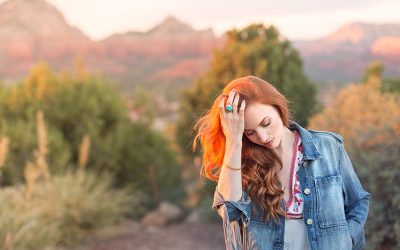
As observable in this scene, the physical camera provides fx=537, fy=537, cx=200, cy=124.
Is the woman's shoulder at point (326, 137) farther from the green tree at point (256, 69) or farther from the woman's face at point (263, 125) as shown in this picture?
the green tree at point (256, 69)

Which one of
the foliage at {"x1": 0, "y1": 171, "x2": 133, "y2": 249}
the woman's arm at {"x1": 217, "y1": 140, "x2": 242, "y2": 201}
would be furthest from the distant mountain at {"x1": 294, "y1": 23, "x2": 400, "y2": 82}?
the woman's arm at {"x1": 217, "y1": 140, "x2": 242, "y2": 201}

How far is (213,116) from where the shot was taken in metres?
2.28

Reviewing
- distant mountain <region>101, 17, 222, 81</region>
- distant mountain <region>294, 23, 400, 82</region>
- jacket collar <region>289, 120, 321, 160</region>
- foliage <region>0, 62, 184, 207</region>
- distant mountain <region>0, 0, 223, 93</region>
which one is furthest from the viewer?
distant mountain <region>101, 17, 222, 81</region>

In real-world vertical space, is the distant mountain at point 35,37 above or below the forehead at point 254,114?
above

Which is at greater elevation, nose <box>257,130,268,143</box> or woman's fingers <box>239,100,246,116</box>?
woman's fingers <box>239,100,246,116</box>

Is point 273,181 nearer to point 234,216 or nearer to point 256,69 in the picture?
point 234,216

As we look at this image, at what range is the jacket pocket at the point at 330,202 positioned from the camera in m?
2.24

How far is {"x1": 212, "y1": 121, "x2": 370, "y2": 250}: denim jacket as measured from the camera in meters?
2.23

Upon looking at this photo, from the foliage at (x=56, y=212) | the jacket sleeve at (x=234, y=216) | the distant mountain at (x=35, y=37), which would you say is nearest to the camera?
the jacket sleeve at (x=234, y=216)

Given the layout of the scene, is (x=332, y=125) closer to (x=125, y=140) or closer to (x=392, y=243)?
(x=392, y=243)

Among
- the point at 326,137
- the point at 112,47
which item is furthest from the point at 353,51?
the point at 326,137

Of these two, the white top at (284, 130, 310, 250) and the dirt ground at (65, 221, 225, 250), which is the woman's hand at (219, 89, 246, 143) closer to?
the white top at (284, 130, 310, 250)

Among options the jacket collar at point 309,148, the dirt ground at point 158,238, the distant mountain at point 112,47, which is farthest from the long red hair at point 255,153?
the distant mountain at point 112,47

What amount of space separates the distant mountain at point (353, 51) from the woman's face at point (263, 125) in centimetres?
993
